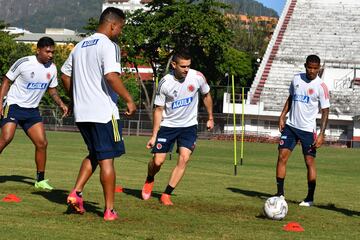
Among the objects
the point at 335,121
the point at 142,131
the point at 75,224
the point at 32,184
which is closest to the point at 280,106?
the point at 335,121

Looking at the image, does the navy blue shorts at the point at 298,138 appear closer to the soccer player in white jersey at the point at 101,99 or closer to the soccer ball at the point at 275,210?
the soccer ball at the point at 275,210

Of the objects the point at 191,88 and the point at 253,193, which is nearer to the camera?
the point at 191,88

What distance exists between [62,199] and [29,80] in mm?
2294

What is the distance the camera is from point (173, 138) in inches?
460

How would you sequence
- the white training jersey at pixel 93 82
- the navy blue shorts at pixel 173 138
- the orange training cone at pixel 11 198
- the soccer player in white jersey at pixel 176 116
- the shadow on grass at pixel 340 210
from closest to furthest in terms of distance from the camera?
1. the white training jersey at pixel 93 82
2. the orange training cone at pixel 11 198
3. the shadow on grass at pixel 340 210
4. the soccer player in white jersey at pixel 176 116
5. the navy blue shorts at pixel 173 138

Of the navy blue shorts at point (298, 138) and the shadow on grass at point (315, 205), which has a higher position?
the navy blue shorts at point (298, 138)

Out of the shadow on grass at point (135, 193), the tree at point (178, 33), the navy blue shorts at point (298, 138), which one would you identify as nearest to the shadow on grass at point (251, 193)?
the navy blue shorts at point (298, 138)

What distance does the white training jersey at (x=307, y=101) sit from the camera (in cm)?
1223

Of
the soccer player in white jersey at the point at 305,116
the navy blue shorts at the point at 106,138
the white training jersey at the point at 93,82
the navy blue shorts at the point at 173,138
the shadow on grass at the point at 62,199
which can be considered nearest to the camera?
the white training jersey at the point at 93,82

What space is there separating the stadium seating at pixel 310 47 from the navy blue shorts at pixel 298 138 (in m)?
49.9

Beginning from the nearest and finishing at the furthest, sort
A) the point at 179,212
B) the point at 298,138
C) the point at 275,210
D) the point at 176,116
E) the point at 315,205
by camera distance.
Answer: the point at 275,210 → the point at 179,212 → the point at 176,116 → the point at 315,205 → the point at 298,138

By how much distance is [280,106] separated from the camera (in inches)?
2448

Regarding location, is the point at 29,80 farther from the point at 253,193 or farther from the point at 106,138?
the point at 253,193

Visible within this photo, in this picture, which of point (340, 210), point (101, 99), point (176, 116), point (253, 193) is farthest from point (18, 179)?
point (340, 210)
